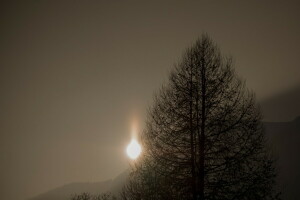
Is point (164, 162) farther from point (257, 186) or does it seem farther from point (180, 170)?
point (257, 186)

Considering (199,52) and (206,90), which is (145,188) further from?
(199,52)

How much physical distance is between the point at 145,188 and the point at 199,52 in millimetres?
6851

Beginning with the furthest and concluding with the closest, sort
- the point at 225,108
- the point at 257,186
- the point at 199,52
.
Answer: the point at 199,52 → the point at 225,108 → the point at 257,186

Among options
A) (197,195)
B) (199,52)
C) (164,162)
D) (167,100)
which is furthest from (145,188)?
(199,52)

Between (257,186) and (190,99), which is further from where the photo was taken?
(190,99)

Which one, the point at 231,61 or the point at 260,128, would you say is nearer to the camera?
the point at 260,128

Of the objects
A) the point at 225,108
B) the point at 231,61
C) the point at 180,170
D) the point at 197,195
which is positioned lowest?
the point at 197,195

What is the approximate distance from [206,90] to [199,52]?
202 centimetres

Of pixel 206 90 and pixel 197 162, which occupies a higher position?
pixel 206 90

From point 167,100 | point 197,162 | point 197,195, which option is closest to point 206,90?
point 167,100

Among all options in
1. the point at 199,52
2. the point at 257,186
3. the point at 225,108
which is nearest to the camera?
the point at 257,186

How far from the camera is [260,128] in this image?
610 inches

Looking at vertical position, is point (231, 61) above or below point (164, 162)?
above

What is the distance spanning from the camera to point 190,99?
1630cm
